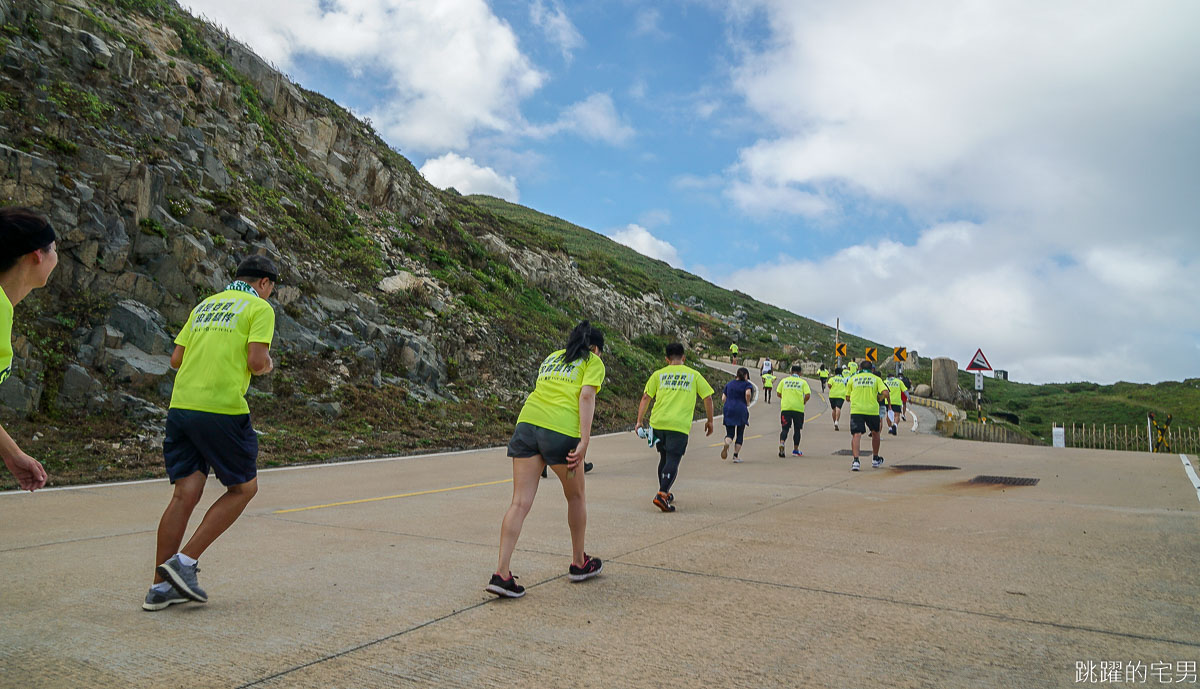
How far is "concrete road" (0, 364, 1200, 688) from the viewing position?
356 centimetres

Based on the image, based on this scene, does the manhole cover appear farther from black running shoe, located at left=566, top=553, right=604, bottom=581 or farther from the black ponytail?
the black ponytail

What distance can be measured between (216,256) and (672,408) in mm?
12403

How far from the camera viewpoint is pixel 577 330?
540 cm

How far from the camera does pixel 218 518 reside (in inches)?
178

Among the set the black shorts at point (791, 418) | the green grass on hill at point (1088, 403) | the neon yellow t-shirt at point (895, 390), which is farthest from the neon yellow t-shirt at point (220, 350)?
the green grass on hill at point (1088, 403)

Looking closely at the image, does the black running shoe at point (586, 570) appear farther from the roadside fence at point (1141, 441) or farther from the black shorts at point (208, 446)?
the roadside fence at point (1141, 441)

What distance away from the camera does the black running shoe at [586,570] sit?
521 centimetres

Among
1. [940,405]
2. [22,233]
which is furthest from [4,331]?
[940,405]

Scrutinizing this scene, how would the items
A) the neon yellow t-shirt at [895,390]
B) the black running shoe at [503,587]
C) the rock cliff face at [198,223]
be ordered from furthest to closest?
the neon yellow t-shirt at [895,390], the rock cliff face at [198,223], the black running shoe at [503,587]

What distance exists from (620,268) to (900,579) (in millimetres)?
49056

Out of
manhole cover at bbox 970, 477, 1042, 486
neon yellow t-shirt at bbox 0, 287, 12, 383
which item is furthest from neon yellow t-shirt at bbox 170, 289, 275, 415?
manhole cover at bbox 970, 477, 1042, 486

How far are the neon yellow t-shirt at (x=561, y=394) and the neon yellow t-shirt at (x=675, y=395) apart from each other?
408cm

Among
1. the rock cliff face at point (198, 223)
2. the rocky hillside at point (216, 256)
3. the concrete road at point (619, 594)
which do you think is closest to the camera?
the concrete road at point (619, 594)

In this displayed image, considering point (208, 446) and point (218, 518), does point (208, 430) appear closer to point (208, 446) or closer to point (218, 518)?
point (208, 446)
